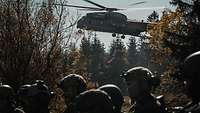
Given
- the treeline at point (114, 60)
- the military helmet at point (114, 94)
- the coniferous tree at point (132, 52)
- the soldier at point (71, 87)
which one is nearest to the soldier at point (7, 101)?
the soldier at point (71, 87)

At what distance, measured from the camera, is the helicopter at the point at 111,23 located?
56.0 metres

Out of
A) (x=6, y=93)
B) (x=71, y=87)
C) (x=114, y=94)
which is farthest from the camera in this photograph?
(x=71, y=87)

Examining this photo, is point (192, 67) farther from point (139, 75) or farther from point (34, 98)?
point (34, 98)

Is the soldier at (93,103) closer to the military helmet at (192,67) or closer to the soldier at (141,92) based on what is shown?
the soldier at (141,92)

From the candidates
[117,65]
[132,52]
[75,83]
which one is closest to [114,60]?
[117,65]

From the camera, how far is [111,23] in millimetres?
56969

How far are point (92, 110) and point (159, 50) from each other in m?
34.1

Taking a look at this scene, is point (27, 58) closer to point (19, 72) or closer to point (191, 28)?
point (19, 72)

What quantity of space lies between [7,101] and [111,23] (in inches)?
1948

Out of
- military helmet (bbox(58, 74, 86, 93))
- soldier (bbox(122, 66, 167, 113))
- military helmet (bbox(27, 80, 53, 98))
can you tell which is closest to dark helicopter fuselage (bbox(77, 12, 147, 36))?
military helmet (bbox(58, 74, 86, 93))

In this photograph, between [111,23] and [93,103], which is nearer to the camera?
[93,103]

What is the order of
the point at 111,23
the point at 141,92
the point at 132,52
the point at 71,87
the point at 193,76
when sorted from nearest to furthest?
the point at 193,76 < the point at 141,92 < the point at 71,87 < the point at 111,23 < the point at 132,52

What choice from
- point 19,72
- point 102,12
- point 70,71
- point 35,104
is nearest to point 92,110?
point 35,104

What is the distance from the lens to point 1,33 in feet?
55.6
